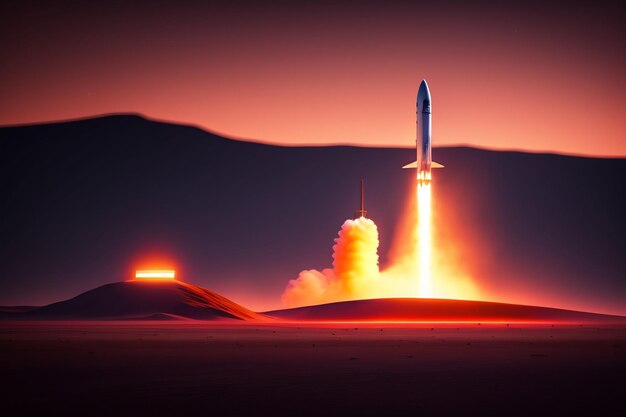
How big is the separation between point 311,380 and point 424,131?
75.4 meters

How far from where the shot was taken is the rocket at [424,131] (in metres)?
104

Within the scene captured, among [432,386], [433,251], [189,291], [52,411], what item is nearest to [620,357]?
[432,386]

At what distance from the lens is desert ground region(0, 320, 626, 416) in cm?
2427

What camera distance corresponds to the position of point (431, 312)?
388 feet

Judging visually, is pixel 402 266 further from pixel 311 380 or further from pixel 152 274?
pixel 311 380

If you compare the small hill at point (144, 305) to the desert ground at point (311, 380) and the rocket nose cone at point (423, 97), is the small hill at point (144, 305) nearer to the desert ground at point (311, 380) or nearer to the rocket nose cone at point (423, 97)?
the rocket nose cone at point (423, 97)

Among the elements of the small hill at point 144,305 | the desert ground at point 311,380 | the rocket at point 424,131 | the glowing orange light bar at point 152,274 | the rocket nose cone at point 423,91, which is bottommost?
the desert ground at point 311,380

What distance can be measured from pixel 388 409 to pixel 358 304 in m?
98.5

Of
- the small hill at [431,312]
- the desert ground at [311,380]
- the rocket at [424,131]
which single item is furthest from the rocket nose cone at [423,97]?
the desert ground at [311,380]

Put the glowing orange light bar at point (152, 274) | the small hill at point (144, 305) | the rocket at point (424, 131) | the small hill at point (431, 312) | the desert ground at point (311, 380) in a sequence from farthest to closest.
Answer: the glowing orange light bar at point (152, 274) < the small hill at point (431, 312) < the small hill at point (144, 305) < the rocket at point (424, 131) < the desert ground at point (311, 380)

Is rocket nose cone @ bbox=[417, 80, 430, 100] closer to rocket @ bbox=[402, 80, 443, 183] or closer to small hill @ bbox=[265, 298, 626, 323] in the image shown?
rocket @ bbox=[402, 80, 443, 183]

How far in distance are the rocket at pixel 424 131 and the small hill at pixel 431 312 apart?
1754 cm

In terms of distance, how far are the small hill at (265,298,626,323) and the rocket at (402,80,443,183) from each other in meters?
17.5

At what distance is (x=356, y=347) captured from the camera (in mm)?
50375
